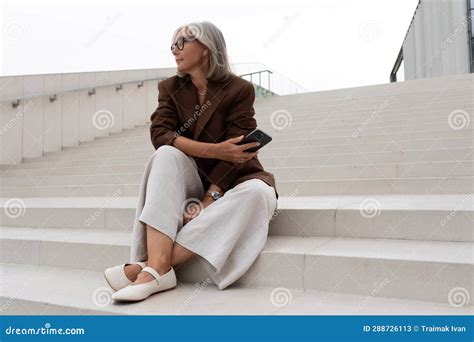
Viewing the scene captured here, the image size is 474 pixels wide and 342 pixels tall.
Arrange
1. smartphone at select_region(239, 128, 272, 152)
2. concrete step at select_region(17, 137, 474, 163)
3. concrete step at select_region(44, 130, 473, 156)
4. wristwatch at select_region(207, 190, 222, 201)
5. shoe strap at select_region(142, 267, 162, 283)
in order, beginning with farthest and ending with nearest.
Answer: concrete step at select_region(44, 130, 473, 156) → concrete step at select_region(17, 137, 474, 163) → wristwatch at select_region(207, 190, 222, 201) → smartphone at select_region(239, 128, 272, 152) → shoe strap at select_region(142, 267, 162, 283)

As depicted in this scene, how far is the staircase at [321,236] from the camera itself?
1441 mm

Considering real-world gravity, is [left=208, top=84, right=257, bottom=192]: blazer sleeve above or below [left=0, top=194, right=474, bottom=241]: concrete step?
above

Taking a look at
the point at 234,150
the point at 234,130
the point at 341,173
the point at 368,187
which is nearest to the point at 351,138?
the point at 341,173

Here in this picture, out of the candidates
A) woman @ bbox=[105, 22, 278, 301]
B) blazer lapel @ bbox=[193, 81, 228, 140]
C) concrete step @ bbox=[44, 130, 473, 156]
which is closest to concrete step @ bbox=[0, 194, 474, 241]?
woman @ bbox=[105, 22, 278, 301]

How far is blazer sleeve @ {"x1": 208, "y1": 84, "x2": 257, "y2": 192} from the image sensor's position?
179cm

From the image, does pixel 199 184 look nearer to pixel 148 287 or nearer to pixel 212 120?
pixel 212 120

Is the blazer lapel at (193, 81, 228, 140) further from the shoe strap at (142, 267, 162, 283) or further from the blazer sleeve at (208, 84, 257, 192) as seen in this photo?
the shoe strap at (142, 267, 162, 283)

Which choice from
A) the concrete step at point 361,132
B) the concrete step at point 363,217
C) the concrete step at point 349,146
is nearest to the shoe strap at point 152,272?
the concrete step at point 363,217

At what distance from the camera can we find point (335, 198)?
7.73 feet

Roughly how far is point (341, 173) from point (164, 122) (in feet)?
4.76

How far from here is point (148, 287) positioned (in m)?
1.51

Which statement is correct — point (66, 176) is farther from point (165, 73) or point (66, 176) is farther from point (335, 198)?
point (165, 73)

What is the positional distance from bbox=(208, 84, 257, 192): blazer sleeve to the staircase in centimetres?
34
